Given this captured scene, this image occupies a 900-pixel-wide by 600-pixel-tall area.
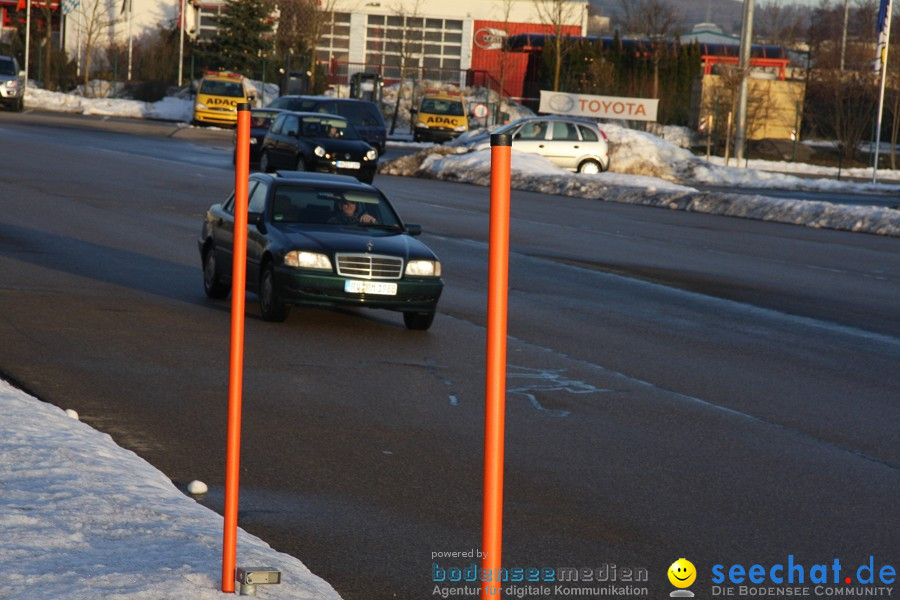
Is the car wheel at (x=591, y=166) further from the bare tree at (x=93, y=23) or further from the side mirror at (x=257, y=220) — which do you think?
the bare tree at (x=93, y=23)

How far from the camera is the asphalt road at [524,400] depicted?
6.73m

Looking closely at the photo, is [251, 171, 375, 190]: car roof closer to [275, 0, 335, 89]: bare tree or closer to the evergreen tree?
[275, 0, 335, 89]: bare tree

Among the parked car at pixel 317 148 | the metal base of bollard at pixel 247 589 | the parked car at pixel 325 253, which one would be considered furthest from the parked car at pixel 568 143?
the metal base of bollard at pixel 247 589

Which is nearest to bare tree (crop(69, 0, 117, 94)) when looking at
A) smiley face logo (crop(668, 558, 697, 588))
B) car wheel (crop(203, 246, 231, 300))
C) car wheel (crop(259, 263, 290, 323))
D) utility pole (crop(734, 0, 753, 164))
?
utility pole (crop(734, 0, 753, 164))

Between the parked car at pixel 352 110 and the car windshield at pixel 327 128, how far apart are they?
6327 mm

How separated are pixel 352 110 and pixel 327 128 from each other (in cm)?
821

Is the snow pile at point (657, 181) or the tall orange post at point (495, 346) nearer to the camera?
the tall orange post at point (495, 346)

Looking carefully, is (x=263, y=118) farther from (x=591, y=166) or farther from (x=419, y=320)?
(x=419, y=320)

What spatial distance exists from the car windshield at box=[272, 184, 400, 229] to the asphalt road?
966 millimetres

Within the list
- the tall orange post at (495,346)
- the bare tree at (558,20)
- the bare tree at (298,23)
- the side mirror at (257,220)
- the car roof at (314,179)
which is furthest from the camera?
the bare tree at (298,23)

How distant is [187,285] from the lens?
15.3 meters

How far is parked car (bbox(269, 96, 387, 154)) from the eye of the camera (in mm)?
40781

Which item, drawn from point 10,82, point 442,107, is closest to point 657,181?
point 442,107

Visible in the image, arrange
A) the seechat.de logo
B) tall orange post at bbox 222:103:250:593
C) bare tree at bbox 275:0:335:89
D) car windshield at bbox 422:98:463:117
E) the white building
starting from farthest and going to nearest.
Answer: the white building, bare tree at bbox 275:0:335:89, car windshield at bbox 422:98:463:117, the seechat.de logo, tall orange post at bbox 222:103:250:593
